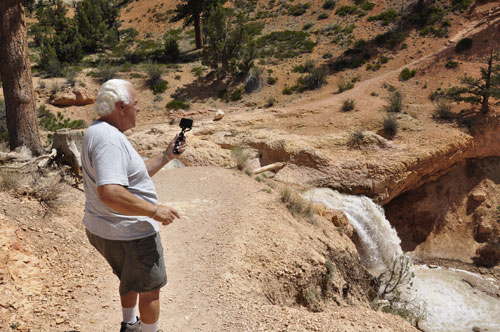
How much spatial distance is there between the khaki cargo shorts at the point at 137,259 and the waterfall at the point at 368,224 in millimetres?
8231

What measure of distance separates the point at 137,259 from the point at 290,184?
31.8ft

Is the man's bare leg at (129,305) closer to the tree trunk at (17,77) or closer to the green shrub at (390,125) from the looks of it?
the tree trunk at (17,77)

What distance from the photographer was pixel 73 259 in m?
4.91

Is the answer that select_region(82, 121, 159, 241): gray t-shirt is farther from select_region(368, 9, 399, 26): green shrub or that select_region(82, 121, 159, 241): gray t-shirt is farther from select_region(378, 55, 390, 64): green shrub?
select_region(368, 9, 399, 26): green shrub

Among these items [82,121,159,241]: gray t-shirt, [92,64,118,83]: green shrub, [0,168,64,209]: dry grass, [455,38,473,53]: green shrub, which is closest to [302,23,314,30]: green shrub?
[455,38,473,53]: green shrub

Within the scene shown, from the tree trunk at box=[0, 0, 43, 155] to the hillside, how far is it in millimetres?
1400

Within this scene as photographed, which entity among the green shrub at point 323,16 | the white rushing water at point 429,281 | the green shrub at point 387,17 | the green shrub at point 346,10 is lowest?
the white rushing water at point 429,281

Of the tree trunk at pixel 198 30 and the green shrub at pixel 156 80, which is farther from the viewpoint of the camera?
the tree trunk at pixel 198 30

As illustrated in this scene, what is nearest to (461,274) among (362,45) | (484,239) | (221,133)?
(484,239)

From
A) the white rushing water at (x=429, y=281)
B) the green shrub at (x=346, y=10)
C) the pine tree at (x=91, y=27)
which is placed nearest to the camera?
the white rushing water at (x=429, y=281)

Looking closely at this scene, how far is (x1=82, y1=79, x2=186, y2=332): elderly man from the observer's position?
7.63ft

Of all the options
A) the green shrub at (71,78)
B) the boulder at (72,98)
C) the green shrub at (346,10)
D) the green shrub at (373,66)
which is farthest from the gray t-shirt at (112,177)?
the green shrub at (346,10)

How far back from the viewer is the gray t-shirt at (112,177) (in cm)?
232

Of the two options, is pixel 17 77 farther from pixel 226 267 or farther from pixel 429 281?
pixel 429 281
